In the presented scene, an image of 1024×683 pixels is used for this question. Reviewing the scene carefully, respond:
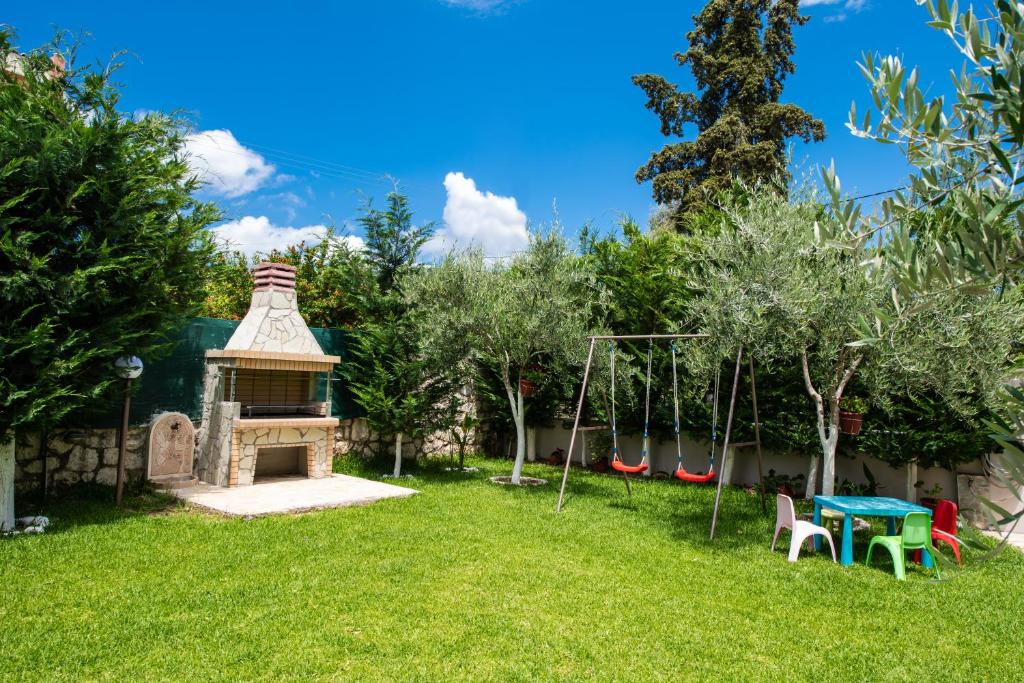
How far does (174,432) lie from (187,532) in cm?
279

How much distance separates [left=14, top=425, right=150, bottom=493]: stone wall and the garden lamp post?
0.51 metres

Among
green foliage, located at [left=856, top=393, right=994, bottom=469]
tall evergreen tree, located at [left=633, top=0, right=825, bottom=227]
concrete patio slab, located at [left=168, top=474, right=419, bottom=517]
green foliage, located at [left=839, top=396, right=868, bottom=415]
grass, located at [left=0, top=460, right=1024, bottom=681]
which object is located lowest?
grass, located at [left=0, top=460, right=1024, bottom=681]

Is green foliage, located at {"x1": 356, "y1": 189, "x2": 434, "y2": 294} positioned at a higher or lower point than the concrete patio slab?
higher

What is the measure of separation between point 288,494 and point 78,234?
13.5 feet

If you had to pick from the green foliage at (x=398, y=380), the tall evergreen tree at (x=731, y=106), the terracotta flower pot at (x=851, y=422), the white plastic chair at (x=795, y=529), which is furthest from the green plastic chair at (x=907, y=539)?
the tall evergreen tree at (x=731, y=106)

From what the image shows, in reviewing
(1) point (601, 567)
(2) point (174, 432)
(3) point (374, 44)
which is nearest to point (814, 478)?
(1) point (601, 567)

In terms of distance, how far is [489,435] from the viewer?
45.5 ft

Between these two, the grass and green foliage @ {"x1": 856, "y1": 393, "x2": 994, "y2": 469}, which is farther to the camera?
green foliage @ {"x1": 856, "y1": 393, "x2": 994, "y2": 469}

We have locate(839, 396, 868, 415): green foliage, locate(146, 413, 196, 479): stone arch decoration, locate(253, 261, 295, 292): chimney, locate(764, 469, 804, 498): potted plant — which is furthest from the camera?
locate(764, 469, 804, 498): potted plant

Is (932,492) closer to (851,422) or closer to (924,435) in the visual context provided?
(924,435)

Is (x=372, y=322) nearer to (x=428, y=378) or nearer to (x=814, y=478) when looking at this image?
(x=428, y=378)

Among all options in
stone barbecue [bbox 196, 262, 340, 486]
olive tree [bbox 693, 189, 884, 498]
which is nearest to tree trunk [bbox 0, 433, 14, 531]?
stone barbecue [bbox 196, 262, 340, 486]

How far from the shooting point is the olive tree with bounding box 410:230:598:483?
956 centimetres

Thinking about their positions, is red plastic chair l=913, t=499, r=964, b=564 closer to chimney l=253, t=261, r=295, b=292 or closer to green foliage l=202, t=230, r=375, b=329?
green foliage l=202, t=230, r=375, b=329
